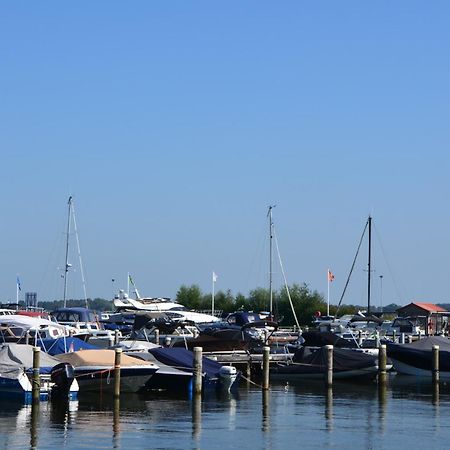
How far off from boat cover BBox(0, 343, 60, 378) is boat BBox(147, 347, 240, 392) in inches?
210

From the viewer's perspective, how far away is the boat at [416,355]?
191 ft

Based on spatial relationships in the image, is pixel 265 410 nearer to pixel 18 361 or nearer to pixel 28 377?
pixel 28 377

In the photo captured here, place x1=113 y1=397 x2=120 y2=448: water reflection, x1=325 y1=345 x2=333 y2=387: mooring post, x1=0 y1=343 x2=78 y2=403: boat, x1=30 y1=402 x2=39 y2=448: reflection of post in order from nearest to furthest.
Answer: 1. x1=30 y1=402 x2=39 y2=448: reflection of post
2. x1=113 y1=397 x2=120 y2=448: water reflection
3. x1=0 y1=343 x2=78 y2=403: boat
4. x1=325 y1=345 x2=333 y2=387: mooring post

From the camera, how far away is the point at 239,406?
146 ft

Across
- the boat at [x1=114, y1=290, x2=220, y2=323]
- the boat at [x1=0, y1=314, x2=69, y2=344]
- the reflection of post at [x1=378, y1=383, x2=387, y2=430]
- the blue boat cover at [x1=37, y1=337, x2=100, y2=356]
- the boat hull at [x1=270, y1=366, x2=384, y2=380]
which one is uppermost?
the boat at [x1=114, y1=290, x2=220, y2=323]

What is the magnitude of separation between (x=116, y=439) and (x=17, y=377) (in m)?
8.92

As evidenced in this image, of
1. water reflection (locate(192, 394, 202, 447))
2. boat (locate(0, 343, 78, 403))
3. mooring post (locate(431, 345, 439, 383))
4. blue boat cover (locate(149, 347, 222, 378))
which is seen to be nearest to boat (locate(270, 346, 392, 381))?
mooring post (locate(431, 345, 439, 383))

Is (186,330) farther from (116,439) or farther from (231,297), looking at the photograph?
(231,297)

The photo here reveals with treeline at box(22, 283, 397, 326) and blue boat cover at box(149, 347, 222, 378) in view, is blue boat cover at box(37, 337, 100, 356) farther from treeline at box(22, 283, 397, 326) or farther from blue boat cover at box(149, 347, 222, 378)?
treeline at box(22, 283, 397, 326)

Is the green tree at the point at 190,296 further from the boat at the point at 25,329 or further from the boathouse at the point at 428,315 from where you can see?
the boat at the point at 25,329

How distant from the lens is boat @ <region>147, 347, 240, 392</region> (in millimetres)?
48250

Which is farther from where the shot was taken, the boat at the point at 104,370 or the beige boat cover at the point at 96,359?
the beige boat cover at the point at 96,359

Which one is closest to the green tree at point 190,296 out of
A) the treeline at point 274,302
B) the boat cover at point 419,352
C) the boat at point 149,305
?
the treeline at point 274,302

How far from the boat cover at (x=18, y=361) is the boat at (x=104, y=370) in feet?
3.21
